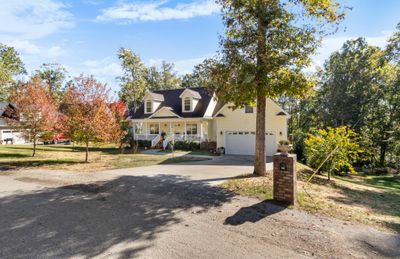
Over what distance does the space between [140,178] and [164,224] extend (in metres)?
4.93

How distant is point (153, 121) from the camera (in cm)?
2745

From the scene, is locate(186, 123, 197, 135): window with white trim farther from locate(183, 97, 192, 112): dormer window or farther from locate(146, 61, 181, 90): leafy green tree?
locate(146, 61, 181, 90): leafy green tree

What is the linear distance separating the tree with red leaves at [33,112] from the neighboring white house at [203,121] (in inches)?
399

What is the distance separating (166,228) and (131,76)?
35.1 meters

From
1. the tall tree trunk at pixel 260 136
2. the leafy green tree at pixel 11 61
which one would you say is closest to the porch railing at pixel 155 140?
the tall tree trunk at pixel 260 136

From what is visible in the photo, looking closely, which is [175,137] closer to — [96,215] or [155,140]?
[155,140]

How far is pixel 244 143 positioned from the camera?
2105 centimetres

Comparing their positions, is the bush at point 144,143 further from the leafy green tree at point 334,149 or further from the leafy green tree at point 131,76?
the leafy green tree at point 334,149

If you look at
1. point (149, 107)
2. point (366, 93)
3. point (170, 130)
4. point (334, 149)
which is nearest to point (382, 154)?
point (366, 93)

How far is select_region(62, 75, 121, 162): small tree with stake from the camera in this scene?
14.0 m

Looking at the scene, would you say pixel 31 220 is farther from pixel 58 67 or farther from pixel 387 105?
pixel 58 67

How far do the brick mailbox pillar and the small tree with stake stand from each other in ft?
35.7

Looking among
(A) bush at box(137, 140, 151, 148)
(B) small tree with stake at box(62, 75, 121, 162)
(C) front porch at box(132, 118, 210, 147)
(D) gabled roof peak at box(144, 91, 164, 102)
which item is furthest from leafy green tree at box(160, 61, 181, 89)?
(B) small tree with stake at box(62, 75, 121, 162)

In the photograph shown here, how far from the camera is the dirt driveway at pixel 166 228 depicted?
4.34 metres
